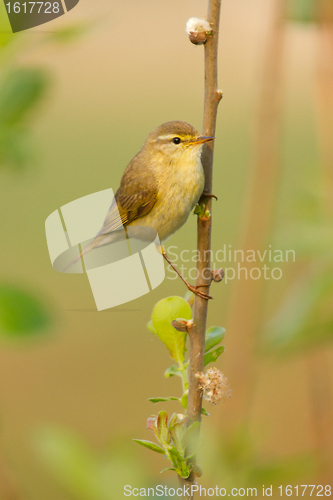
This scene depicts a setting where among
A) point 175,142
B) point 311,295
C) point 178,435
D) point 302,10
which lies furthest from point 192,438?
point 175,142

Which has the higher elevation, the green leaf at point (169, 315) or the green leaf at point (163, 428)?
the green leaf at point (169, 315)

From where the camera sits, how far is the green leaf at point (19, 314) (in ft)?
2.00

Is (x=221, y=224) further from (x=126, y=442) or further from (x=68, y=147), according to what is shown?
(x=126, y=442)

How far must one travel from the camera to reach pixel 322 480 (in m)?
0.81

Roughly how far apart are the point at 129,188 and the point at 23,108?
103 cm

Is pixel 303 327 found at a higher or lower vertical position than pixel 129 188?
higher

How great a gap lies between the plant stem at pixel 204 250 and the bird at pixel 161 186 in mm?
529

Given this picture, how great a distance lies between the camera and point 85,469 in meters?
0.60

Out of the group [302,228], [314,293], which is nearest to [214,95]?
[302,228]

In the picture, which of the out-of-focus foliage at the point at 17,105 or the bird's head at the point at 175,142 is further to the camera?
the bird's head at the point at 175,142

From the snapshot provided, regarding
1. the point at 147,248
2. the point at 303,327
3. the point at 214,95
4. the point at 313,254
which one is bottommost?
the point at 147,248

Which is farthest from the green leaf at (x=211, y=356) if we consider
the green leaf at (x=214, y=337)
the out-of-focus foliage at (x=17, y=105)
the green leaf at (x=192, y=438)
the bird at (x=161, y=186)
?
the bird at (x=161, y=186)

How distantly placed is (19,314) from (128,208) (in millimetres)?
1062

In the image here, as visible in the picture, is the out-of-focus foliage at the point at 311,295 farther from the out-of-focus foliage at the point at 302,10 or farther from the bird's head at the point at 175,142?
the bird's head at the point at 175,142
